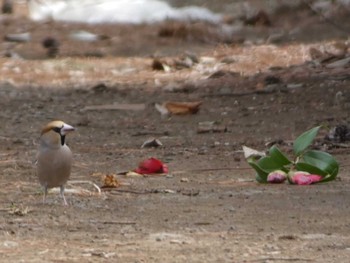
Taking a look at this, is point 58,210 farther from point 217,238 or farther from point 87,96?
point 87,96

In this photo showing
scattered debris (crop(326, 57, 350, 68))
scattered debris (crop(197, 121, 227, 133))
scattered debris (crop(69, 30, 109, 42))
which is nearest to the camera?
scattered debris (crop(197, 121, 227, 133))

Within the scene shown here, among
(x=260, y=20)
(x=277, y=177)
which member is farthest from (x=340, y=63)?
(x=277, y=177)

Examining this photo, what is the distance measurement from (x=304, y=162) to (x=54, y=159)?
4.88 ft

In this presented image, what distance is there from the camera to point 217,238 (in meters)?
5.53

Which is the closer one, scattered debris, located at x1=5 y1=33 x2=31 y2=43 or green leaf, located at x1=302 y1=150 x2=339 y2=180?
green leaf, located at x1=302 y1=150 x2=339 y2=180

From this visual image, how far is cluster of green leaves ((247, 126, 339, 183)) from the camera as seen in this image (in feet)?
22.9

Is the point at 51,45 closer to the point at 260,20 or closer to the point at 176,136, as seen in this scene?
the point at 260,20

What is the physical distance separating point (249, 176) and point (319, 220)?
5.67 ft

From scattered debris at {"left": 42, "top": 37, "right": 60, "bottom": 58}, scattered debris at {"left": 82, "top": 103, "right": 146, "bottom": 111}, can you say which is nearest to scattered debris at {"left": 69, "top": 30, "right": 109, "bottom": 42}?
scattered debris at {"left": 42, "top": 37, "right": 60, "bottom": 58}

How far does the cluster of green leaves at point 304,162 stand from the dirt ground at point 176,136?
94 millimetres

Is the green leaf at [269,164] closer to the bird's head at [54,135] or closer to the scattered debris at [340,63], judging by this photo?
the bird's head at [54,135]

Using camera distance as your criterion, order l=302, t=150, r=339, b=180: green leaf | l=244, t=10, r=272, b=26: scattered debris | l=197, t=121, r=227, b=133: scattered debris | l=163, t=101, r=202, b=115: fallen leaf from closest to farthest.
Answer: l=302, t=150, r=339, b=180: green leaf < l=197, t=121, r=227, b=133: scattered debris < l=163, t=101, r=202, b=115: fallen leaf < l=244, t=10, r=272, b=26: scattered debris

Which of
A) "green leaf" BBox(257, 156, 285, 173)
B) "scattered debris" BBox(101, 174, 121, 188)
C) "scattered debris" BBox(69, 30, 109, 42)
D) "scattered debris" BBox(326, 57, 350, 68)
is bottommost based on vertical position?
"scattered debris" BBox(69, 30, 109, 42)

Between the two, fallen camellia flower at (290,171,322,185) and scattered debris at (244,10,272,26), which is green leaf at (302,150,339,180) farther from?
scattered debris at (244,10,272,26)
